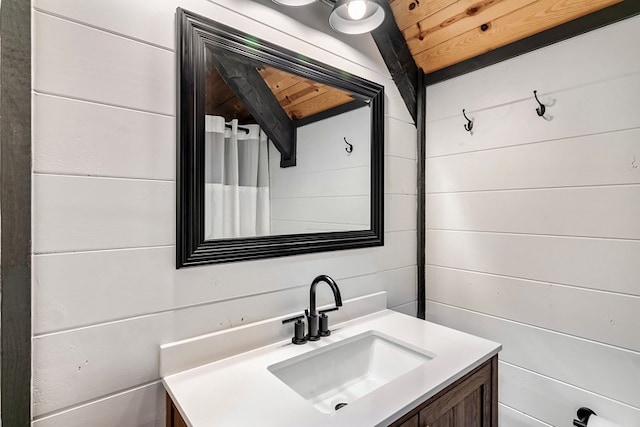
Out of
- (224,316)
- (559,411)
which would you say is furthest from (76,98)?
(559,411)

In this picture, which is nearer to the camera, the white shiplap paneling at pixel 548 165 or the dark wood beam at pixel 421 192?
the white shiplap paneling at pixel 548 165

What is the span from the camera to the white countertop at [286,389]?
806 mm

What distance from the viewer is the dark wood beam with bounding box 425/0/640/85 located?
1.21m

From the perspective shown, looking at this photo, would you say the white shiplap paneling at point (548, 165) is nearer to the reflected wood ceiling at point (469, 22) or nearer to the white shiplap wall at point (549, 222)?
the white shiplap wall at point (549, 222)

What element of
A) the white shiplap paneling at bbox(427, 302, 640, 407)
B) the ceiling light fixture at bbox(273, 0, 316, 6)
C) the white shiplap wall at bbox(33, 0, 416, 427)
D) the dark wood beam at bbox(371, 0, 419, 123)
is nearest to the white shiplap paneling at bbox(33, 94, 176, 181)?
the white shiplap wall at bbox(33, 0, 416, 427)

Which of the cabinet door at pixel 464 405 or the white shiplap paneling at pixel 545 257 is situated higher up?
the white shiplap paneling at pixel 545 257

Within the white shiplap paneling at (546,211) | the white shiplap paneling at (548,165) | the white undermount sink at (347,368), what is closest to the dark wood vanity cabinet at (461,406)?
the white undermount sink at (347,368)

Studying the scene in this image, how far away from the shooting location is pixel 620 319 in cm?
122

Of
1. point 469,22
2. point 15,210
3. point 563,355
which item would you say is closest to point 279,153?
point 15,210

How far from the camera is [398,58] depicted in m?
1.73

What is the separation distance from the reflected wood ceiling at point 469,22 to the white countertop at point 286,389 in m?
1.34

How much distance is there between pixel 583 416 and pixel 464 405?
0.63 metres

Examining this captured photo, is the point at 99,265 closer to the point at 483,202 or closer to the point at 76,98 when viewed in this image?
the point at 76,98

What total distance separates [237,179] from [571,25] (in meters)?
1.48
